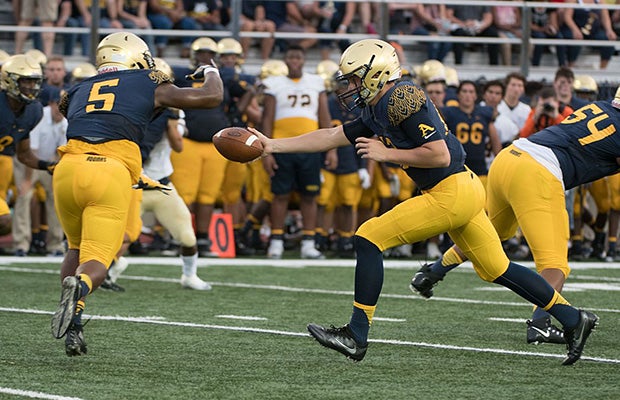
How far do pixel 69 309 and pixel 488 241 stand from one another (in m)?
1.96

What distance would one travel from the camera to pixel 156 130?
9750 mm

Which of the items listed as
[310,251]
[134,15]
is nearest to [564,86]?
[310,251]

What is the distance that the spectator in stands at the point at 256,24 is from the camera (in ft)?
52.3

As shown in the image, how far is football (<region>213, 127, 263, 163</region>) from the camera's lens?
6.16 m

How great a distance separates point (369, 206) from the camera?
13938 millimetres

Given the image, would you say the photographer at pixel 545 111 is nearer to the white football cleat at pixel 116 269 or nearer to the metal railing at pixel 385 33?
the white football cleat at pixel 116 269

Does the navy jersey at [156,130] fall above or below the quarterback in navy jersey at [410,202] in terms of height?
below

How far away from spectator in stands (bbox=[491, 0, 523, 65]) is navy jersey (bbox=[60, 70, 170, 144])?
36.2 ft

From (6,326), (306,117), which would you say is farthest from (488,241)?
(306,117)

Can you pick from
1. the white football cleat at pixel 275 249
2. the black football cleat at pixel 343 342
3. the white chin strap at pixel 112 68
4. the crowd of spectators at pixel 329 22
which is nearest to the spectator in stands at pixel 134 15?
the crowd of spectators at pixel 329 22

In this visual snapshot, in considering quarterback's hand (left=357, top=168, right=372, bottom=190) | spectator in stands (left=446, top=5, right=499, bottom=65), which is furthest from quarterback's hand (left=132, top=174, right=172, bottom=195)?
spectator in stands (left=446, top=5, right=499, bottom=65)

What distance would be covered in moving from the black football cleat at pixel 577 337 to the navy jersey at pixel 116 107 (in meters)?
2.29

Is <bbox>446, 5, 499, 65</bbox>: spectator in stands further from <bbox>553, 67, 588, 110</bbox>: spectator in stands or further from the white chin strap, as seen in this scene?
the white chin strap

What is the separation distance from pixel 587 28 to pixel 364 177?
5192mm
